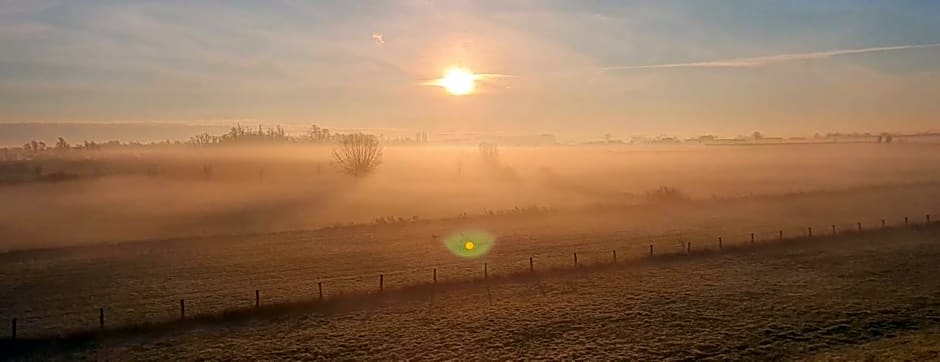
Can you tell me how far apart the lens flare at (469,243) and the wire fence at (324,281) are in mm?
3079

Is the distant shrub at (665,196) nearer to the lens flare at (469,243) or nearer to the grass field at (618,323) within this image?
the lens flare at (469,243)

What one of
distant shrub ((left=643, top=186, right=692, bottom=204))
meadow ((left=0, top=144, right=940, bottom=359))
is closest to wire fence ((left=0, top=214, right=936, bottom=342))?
meadow ((left=0, top=144, right=940, bottom=359))

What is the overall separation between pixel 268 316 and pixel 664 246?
84.1 ft

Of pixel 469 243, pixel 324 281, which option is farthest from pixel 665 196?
pixel 324 281

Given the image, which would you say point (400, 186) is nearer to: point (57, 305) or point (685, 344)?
point (57, 305)

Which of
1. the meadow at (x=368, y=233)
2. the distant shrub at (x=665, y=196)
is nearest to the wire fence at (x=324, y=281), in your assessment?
the meadow at (x=368, y=233)

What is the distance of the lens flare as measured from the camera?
41.3 metres

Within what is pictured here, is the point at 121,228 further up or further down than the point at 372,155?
further down

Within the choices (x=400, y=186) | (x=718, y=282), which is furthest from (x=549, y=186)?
(x=718, y=282)

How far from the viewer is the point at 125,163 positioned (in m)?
127

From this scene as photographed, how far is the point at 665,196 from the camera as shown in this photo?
76.8 m

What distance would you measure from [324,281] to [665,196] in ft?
177

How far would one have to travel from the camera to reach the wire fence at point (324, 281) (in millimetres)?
25297

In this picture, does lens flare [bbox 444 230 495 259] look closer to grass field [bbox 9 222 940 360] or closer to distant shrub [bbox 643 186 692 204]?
grass field [bbox 9 222 940 360]
